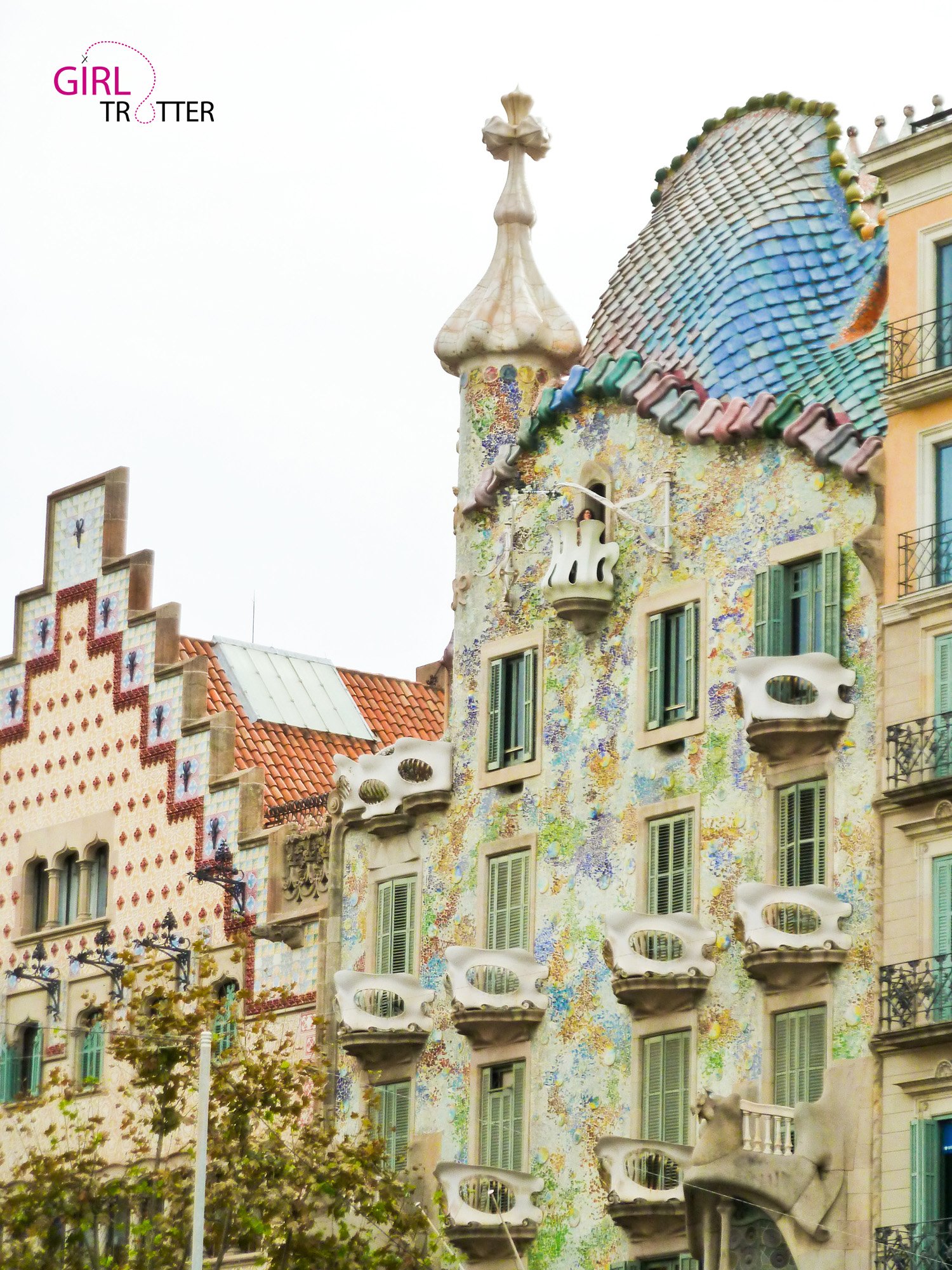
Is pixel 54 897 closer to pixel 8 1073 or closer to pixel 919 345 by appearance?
pixel 8 1073

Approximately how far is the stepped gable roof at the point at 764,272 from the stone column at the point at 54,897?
11745 millimetres

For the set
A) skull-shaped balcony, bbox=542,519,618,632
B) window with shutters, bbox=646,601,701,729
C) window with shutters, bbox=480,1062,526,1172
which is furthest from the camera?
skull-shaped balcony, bbox=542,519,618,632

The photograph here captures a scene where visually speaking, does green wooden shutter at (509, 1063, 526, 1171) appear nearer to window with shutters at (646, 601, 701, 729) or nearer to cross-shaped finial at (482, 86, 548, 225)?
window with shutters at (646, 601, 701, 729)

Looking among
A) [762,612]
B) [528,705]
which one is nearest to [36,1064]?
[528,705]

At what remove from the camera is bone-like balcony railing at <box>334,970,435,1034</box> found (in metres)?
42.8

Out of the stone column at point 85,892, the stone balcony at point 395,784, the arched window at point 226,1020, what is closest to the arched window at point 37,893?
the stone column at point 85,892

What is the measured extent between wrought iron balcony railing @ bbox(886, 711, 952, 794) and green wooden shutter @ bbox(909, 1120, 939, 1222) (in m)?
3.73

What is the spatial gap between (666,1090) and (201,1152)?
5497 millimetres

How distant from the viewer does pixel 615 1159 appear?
38875mm

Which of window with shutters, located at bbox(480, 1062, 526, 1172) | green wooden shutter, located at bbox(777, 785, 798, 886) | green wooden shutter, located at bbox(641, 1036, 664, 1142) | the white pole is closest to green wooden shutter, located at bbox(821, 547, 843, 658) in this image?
green wooden shutter, located at bbox(777, 785, 798, 886)

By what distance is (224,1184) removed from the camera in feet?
128

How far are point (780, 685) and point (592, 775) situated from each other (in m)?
3.71

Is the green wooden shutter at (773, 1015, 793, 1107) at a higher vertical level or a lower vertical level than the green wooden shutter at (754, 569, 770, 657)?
lower

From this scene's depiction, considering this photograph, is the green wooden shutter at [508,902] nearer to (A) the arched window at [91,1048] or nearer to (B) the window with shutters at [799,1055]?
(B) the window with shutters at [799,1055]
